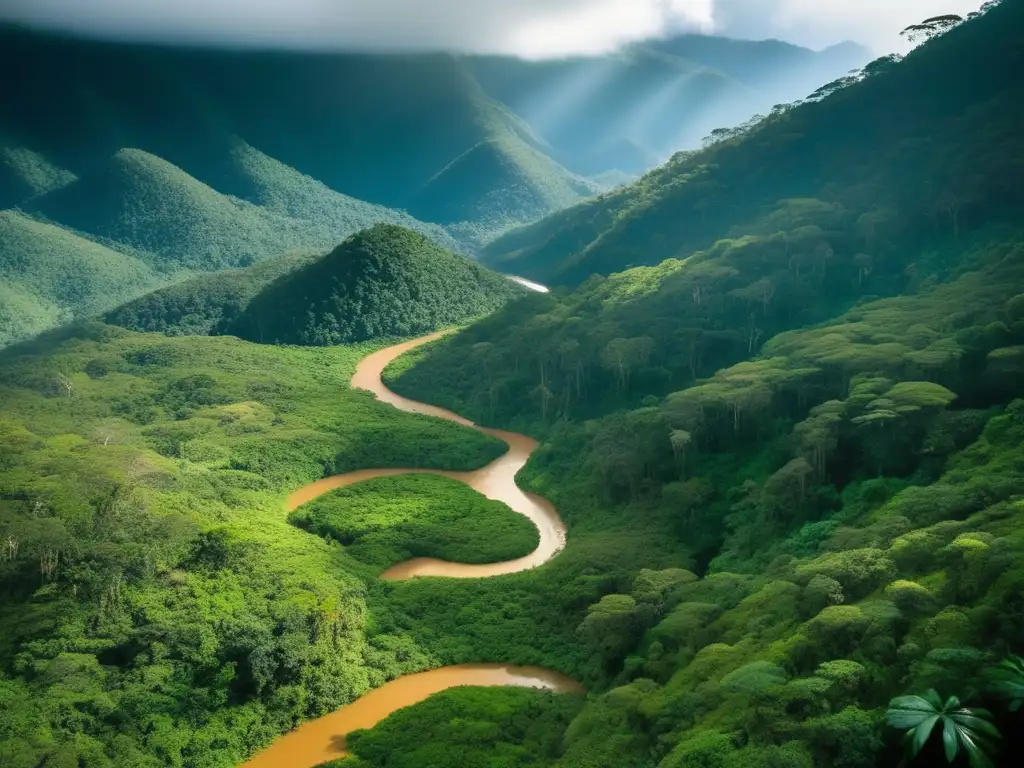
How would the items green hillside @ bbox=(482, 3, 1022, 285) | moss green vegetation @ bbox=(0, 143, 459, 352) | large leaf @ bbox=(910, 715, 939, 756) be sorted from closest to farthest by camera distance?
large leaf @ bbox=(910, 715, 939, 756) → green hillside @ bbox=(482, 3, 1022, 285) → moss green vegetation @ bbox=(0, 143, 459, 352)

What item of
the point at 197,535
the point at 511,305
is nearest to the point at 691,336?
the point at 511,305

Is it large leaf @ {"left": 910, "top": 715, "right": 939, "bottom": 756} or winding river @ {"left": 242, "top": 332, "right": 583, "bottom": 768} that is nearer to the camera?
large leaf @ {"left": 910, "top": 715, "right": 939, "bottom": 756}

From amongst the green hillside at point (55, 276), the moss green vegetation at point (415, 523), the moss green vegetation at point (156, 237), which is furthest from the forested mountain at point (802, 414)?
the green hillside at point (55, 276)

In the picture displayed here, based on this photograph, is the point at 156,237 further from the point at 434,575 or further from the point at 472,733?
the point at 472,733

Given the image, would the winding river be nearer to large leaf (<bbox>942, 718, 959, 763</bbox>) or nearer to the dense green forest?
the dense green forest

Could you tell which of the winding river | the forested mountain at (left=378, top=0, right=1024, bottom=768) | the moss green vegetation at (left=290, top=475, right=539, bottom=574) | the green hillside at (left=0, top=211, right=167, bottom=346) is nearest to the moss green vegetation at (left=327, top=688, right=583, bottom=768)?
the forested mountain at (left=378, top=0, right=1024, bottom=768)

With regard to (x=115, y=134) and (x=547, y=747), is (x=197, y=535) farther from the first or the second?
(x=115, y=134)
